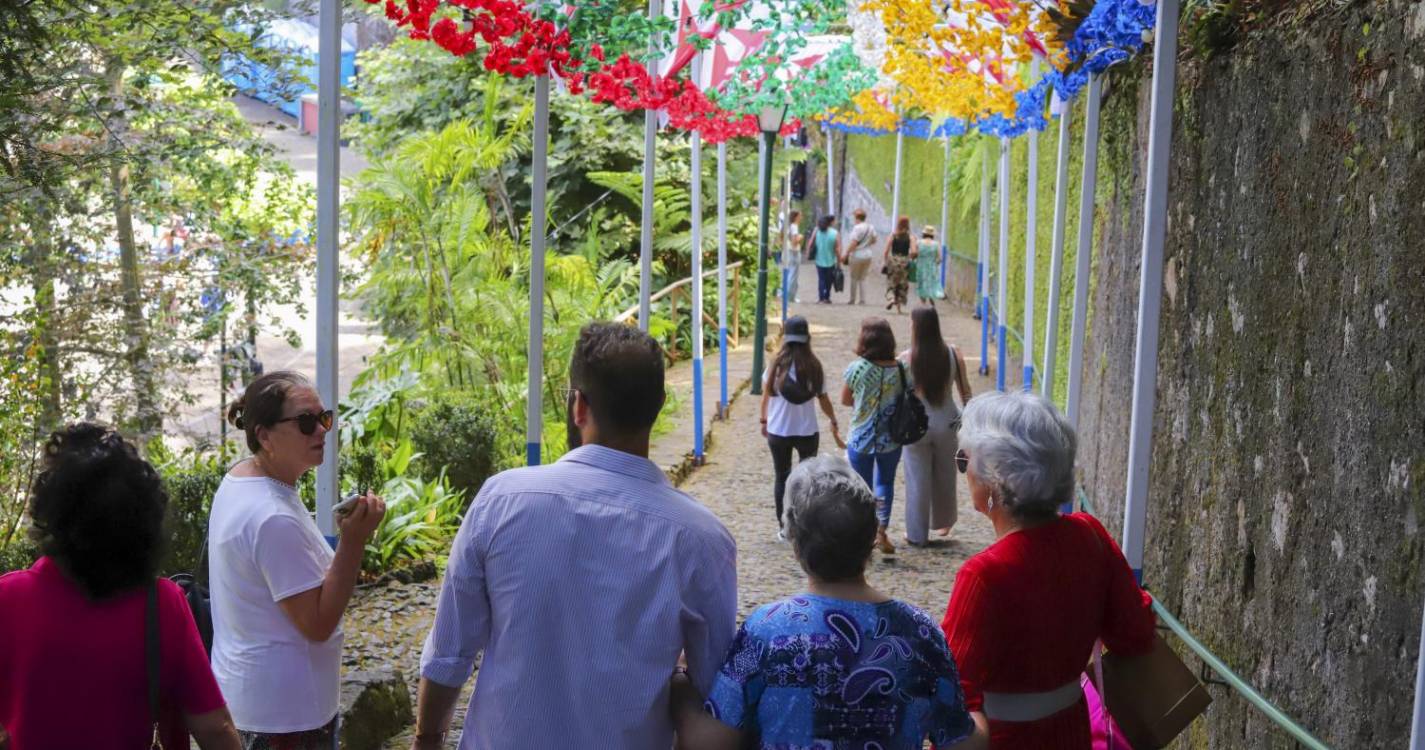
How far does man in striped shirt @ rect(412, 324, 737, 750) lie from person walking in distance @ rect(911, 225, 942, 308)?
19507mm

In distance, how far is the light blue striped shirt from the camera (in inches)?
106

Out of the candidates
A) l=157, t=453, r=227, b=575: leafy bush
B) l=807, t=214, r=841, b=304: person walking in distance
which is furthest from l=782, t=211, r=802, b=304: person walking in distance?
l=157, t=453, r=227, b=575: leafy bush

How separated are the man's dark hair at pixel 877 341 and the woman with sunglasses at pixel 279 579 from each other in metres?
5.00

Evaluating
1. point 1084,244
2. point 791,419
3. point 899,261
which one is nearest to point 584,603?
point 1084,244

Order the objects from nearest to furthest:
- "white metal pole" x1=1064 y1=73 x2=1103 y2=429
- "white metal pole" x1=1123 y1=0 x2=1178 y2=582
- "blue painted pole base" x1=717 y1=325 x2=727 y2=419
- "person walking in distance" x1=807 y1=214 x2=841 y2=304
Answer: "white metal pole" x1=1123 y1=0 x2=1178 y2=582 < "white metal pole" x1=1064 y1=73 x2=1103 y2=429 < "blue painted pole base" x1=717 y1=325 x2=727 y2=419 < "person walking in distance" x1=807 y1=214 x2=841 y2=304

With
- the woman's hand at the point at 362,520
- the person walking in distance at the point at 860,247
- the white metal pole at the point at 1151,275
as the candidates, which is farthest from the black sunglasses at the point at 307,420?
the person walking in distance at the point at 860,247

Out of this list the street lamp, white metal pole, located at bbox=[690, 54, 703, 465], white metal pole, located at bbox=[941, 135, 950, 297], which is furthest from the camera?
white metal pole, located at bbox=[941, 135, 950, 297]

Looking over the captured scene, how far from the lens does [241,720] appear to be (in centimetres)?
321

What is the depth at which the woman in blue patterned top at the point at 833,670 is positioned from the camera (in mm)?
2625

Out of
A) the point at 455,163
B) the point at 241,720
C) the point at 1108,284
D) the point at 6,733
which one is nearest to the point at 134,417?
the point at 455,163

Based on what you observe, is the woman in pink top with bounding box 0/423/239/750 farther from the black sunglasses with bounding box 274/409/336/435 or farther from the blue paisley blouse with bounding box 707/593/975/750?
the blue paisley blouse with bounding box 707/593/975/750

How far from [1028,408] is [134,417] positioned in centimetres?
801

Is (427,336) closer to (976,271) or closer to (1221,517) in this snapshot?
(1221,517)

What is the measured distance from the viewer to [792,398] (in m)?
8.34
